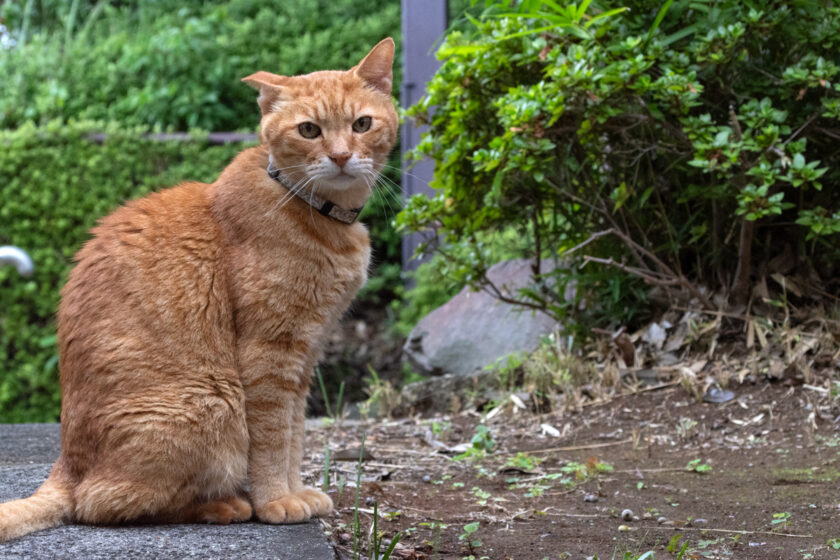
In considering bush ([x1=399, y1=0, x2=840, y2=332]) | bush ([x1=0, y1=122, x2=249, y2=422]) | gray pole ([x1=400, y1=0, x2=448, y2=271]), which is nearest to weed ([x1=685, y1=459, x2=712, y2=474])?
bush ([x1=399, y1=0, x2=840, y2=332])

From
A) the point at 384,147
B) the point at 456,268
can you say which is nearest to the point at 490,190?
the point at 456,268

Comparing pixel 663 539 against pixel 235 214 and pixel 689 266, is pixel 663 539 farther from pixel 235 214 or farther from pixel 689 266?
pixel 689 266

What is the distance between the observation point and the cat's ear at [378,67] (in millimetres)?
2662

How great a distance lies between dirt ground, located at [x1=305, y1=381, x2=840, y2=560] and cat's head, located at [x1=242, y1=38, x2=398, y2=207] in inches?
37.9

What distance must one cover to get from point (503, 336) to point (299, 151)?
254cm

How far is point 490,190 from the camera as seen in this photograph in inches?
160

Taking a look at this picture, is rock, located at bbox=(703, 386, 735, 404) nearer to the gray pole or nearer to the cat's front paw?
the cat's front paw

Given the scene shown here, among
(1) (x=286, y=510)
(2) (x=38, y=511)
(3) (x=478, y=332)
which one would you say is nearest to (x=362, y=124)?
(1) (x=286, y=510)

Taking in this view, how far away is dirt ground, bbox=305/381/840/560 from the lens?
2324mm

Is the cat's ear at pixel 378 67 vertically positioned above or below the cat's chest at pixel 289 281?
above

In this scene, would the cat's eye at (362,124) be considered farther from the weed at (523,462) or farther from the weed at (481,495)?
the weed at (523,462)

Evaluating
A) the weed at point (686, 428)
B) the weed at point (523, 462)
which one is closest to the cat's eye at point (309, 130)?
the weed at point (523, 462)

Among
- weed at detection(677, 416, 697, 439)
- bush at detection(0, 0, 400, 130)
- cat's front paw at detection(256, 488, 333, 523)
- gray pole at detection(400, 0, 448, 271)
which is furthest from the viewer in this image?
bush at detection(0, 0, 400, 130)

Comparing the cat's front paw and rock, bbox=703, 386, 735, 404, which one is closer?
the cat's front paw
